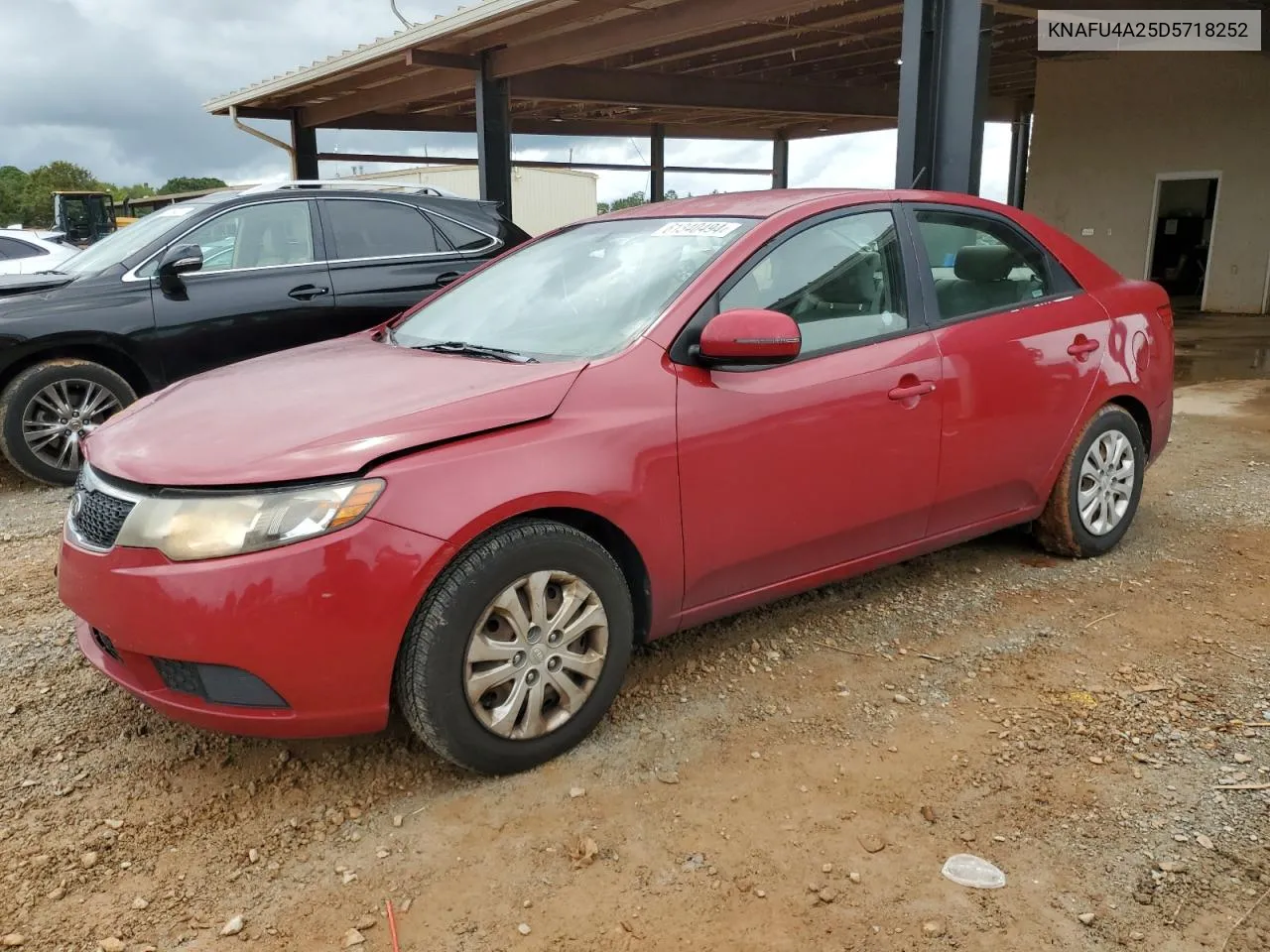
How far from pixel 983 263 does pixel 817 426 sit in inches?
49.5

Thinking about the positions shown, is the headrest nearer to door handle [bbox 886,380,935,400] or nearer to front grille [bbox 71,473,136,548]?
door handle [bbox 886,380,935,400]

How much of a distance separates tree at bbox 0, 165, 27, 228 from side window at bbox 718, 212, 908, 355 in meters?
68.5

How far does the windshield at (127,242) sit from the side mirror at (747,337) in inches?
183

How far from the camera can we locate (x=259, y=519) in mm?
2332

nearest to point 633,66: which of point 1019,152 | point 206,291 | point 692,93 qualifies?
point 692,93

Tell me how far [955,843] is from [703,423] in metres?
1.30

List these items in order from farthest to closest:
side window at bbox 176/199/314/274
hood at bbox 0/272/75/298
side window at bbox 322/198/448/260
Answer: side window at bbox 322/198/448/260, side window at bbox 176/199/314/274, hood at bbox 0/272/75/298

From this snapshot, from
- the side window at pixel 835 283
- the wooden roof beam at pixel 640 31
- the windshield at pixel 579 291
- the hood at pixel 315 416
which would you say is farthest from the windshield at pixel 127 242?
the wooden roof beam at pixel 640 31

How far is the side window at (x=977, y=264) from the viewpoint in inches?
144

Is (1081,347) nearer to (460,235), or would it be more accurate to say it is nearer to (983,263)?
(983,263)

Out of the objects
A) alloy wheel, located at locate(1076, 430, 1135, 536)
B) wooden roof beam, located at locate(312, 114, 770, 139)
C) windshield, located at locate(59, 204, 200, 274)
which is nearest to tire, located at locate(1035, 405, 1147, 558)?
alloy wheel, located at locate(1076, 430, 1135, 536)

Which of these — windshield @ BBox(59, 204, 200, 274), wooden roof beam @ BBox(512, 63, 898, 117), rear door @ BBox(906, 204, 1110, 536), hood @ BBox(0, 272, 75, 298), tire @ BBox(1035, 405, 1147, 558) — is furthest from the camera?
wooden roof beam @ BBox(512, 63, 898, 117)

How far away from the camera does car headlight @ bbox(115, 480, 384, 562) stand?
232cm

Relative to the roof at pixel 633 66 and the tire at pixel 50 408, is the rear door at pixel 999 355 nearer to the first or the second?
the tire at pixel 50 408
